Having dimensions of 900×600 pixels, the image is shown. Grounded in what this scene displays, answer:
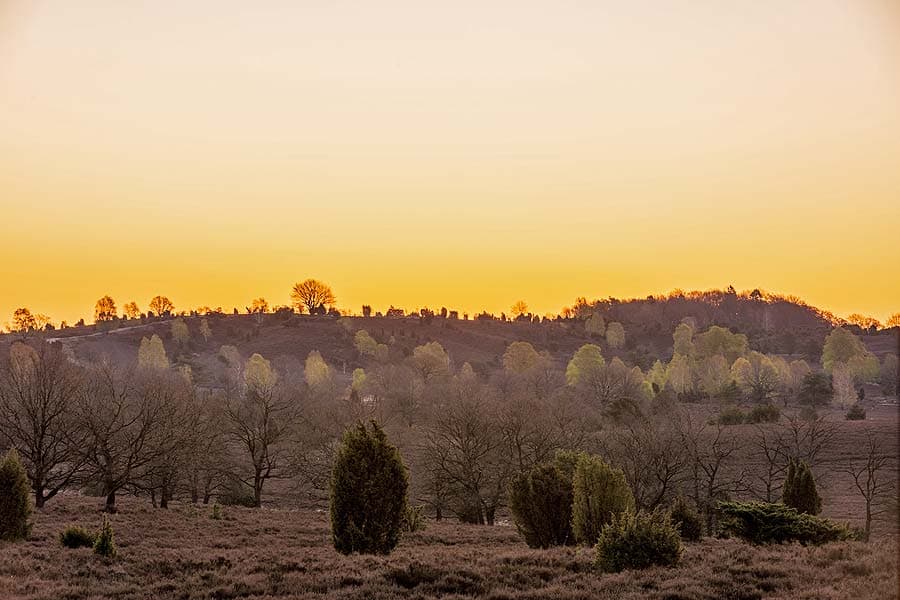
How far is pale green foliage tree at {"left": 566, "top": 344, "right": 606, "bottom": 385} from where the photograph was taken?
111 meters

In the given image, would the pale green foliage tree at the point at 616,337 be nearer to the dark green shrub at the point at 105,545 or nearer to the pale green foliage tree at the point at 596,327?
the pale green foliage tree at the point at 596,327

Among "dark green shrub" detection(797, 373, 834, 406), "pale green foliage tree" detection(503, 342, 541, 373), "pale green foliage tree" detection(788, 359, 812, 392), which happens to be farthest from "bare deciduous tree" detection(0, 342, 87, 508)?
"pale green foliage tree" detection(788, 359, 812, 392)

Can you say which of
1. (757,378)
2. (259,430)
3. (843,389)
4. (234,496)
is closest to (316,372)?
(757,378)

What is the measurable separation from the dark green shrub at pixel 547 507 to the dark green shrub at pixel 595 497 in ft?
7.03

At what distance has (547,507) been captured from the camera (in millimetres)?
25562

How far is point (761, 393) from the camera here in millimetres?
93812

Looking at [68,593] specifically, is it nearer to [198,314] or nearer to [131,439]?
[131,439]

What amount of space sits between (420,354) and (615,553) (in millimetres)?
112568

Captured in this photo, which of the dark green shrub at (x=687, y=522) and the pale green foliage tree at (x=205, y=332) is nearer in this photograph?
the dark green shrub at (x=687, y=522)

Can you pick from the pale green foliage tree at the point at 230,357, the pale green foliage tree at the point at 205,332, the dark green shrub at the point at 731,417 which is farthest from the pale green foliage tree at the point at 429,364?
the pale green foliage tree at the point at 205,332

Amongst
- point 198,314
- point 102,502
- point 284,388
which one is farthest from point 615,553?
point 198,314

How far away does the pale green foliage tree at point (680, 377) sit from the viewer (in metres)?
107

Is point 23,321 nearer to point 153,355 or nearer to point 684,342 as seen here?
point 153,355

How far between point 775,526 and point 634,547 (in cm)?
868
